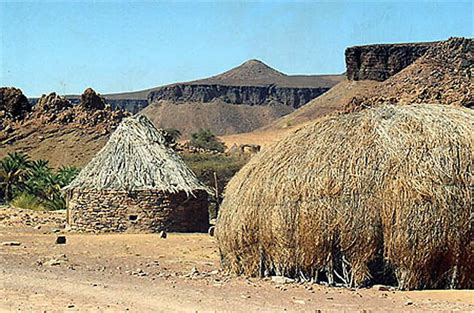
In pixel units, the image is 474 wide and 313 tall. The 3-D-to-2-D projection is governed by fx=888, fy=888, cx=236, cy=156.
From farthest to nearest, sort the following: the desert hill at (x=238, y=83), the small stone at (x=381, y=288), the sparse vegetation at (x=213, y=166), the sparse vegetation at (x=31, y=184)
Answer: the desert hill at (x=238, y=83)
the sparse vegetation at (x=213, y=166)
the sparse vegetation at (x=31, y=184)
the small stone at (x=381, y=288)

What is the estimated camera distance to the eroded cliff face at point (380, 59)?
59531 mm

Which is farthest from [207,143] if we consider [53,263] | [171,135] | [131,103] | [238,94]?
[131,103]

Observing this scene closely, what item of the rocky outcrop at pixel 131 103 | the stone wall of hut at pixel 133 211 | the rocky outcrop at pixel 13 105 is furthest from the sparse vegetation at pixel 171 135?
the rocky outcrop at pixel 131 103

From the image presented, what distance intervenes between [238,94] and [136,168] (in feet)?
267

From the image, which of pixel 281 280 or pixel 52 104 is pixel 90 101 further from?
pixel 281 280

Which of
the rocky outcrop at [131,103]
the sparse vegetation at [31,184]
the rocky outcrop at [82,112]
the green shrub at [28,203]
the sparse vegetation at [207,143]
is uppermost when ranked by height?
the rocky outcrop at [131,103]

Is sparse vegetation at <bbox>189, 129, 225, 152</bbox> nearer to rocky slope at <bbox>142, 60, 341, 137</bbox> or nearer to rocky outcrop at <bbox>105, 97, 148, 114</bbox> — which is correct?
rocky slope at <bbox>142, 60, 341, 137</bbox>

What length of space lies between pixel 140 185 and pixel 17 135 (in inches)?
1132

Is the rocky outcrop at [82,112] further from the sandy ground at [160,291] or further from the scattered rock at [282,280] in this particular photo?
the scattered rock at [282,280]

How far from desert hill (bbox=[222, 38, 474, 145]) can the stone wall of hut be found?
183 inches

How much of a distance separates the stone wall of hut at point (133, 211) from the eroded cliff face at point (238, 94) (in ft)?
255

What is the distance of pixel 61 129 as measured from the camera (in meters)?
50.2

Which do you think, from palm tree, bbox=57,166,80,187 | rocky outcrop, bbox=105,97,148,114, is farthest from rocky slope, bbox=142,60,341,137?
palm tree, bbox=57,166,80,187

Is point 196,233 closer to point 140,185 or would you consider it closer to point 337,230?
point 140,185
